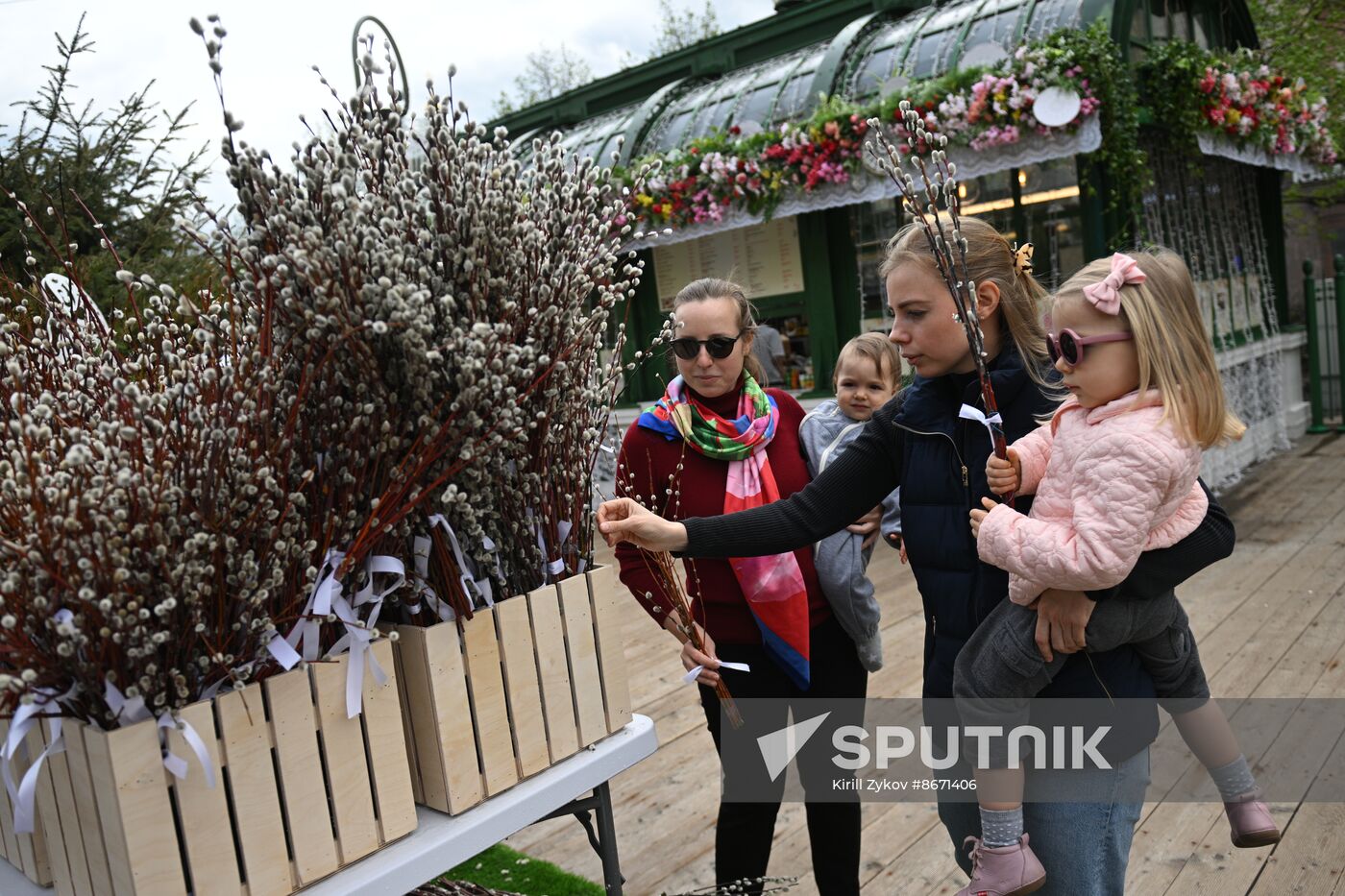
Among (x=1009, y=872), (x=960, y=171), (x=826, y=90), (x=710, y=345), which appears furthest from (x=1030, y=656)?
(x=826, y=90)

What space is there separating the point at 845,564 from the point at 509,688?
105 cm

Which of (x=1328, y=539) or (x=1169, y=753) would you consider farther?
(x=1328, y=539)

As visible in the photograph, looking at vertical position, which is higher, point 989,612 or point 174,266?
point 174,266

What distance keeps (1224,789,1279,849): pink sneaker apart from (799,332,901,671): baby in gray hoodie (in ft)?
2.56

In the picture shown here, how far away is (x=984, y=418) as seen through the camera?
1.63 meters

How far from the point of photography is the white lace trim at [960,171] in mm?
5582

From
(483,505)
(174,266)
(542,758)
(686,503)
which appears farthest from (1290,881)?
(174,266)

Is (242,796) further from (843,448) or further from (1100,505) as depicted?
(843,448)

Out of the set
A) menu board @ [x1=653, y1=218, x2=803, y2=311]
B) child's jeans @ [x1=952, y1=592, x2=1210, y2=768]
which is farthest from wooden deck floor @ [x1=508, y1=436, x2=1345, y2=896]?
menu board @ [x1=653, y1=218, x2=803, y2=311]

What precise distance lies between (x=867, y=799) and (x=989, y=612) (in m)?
1.75

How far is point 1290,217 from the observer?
479 inches

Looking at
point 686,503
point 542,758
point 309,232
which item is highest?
point 309,232

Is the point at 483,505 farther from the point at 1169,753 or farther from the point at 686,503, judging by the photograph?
the point at 1169,753

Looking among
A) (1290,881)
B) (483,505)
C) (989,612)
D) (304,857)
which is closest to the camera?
(304,857)
